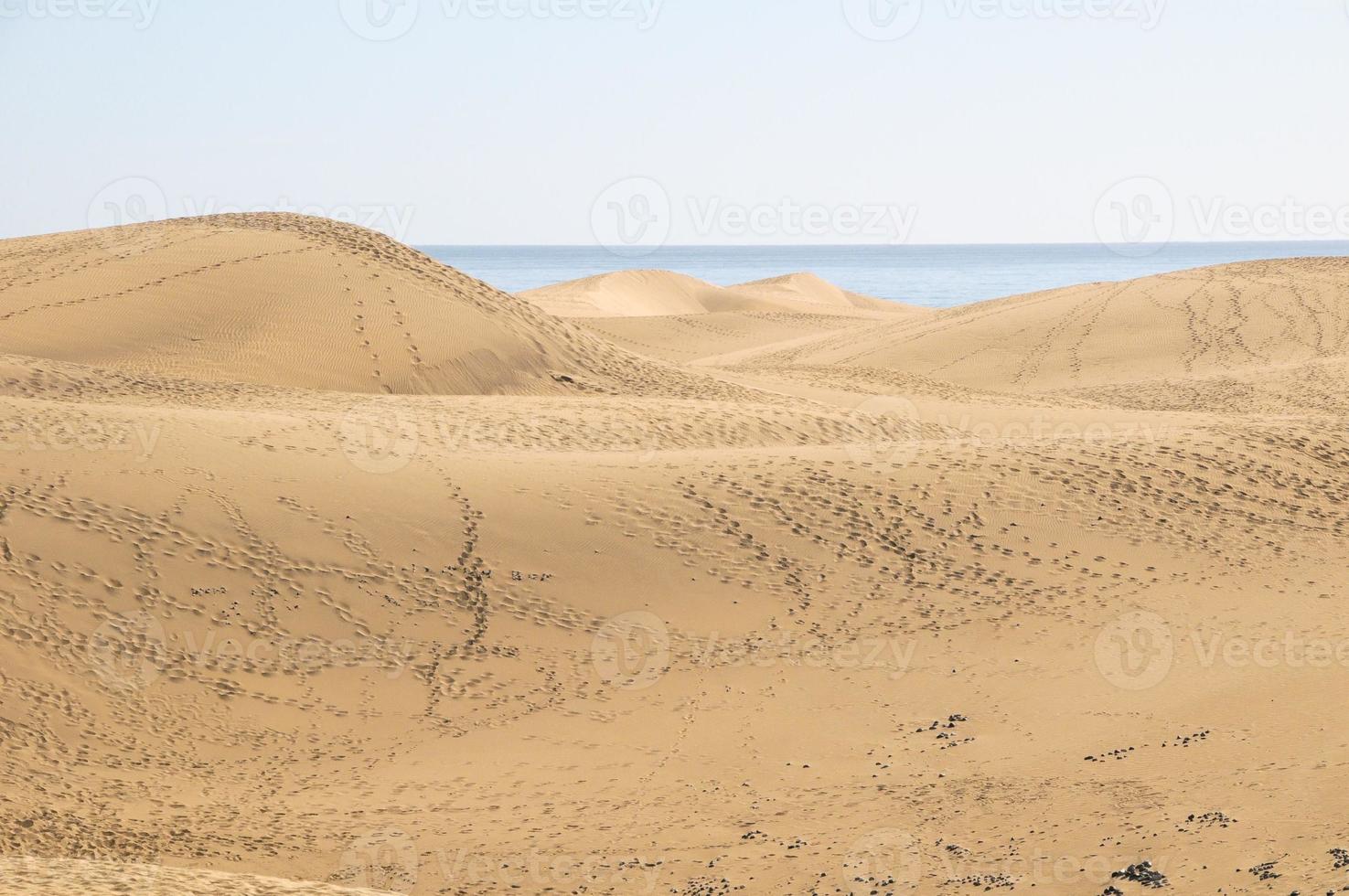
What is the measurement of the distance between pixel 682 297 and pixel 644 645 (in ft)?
186

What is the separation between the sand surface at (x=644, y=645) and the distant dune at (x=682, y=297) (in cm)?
3857

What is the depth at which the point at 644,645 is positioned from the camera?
1135 cm

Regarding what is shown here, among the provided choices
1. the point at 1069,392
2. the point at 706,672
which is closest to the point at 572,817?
the point at 706,672

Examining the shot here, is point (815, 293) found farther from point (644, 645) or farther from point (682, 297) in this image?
point (644, 645)

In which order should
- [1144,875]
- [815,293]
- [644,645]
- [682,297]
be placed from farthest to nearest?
1. [815,293]
2. [682,297]
3. [644,645]
4. [1144,875]

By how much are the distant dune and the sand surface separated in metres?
A: 38.6

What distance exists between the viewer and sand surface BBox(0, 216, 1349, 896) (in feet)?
25.8

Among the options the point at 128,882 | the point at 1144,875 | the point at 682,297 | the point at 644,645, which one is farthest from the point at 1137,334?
the point at 682,297

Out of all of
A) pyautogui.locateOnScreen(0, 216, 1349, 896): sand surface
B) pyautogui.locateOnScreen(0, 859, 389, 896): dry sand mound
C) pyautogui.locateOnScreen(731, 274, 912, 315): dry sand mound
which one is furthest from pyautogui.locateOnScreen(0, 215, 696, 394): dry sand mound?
pyautogui.locateOnScreen(731, 274, 912, 315): dry sand mound

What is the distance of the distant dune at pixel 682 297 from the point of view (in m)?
57.9

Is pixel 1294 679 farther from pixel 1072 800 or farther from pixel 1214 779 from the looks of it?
pixel 1072 800

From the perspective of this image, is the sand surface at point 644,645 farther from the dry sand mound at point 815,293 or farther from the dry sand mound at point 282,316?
the dry sand mound at point 815,293

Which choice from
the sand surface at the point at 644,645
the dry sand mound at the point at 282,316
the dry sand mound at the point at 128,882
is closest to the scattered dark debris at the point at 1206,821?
the sand surface at the point at 644,645

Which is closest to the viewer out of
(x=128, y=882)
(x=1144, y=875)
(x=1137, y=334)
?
(x=128, y=882)
